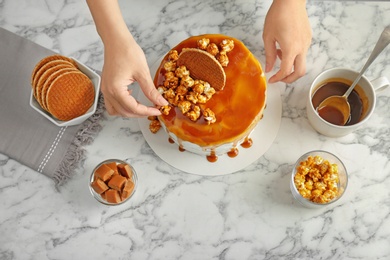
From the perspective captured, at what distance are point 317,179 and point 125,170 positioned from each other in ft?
1.53

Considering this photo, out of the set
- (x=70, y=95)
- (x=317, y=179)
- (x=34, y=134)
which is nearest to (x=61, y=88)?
(x=70, y=95)

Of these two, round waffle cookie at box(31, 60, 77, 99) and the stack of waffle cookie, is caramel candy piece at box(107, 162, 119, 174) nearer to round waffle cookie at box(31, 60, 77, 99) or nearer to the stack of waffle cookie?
the stack of waffle cookie

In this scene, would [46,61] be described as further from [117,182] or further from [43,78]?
[117,182]

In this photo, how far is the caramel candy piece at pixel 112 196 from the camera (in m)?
1.29

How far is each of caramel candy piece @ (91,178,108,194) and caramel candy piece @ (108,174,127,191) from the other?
0.01m

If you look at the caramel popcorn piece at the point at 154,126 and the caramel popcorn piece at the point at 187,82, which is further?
the caramel popcorn piece at the point at 154,126

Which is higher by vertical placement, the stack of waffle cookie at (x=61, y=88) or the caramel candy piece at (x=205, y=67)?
the caramel candy piece at (x=205, y=67)

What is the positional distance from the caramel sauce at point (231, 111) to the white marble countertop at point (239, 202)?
0.50 ft

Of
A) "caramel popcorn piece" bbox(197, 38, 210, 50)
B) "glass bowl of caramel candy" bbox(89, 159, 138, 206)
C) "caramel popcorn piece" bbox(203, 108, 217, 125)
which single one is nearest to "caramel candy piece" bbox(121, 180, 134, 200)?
"glass bowl of caramel candy" bbox(89, 159, 138, 206)

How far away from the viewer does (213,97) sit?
1241 mm

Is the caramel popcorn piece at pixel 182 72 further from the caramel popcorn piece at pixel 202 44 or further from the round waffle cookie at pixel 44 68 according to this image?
the round waffle cookie at pixel 44 68

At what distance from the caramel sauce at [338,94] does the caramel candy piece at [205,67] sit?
10.2 inches

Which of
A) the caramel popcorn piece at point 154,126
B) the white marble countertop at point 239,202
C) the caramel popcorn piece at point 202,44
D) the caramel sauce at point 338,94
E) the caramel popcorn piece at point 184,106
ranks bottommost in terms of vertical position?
the white marble countertop at point 239,202

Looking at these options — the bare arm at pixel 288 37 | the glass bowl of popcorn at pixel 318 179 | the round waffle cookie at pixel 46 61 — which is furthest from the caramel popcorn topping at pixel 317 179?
the round waffle cookie at pixel 46 61
